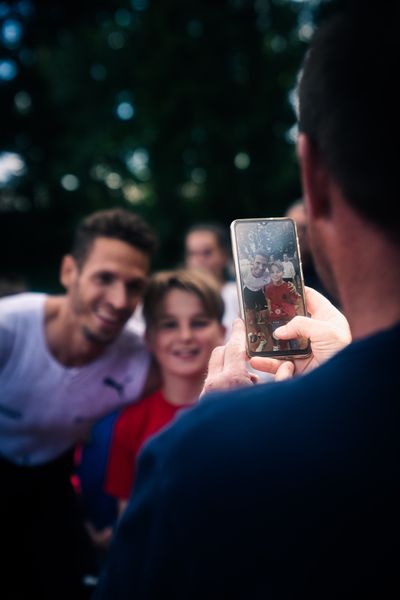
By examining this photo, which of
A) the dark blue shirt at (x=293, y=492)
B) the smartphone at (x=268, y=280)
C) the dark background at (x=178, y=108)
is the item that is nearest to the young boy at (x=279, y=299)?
the smartphone at (x=268, y=280)

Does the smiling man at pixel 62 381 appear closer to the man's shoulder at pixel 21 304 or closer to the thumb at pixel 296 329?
the man's shoulder at pixel 21 304

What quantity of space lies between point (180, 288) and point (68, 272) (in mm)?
768

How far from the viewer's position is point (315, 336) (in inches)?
56.4

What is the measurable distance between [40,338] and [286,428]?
2.58 metres

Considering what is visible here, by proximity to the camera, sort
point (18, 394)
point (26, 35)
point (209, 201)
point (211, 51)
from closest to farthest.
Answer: point (18, 394) < point (211, 51) < point (209, 201) < point (26, 35)

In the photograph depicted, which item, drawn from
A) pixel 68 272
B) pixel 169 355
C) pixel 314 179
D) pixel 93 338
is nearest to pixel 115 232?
pixel 68 272

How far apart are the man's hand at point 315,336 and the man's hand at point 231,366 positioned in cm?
8

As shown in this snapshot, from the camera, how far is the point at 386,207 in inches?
28.2

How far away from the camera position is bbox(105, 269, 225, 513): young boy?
3.04 m

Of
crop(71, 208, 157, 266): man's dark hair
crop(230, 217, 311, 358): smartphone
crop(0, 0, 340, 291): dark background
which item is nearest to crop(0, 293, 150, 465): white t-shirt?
crop(71, 208, 157, 266): man's dark hair

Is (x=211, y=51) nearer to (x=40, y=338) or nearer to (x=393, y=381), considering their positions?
(x=40, y=338)

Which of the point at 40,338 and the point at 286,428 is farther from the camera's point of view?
the point at 40,338

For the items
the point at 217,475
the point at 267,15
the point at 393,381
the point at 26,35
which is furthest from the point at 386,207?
the point at 26,35

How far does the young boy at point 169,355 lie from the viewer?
3043mm
